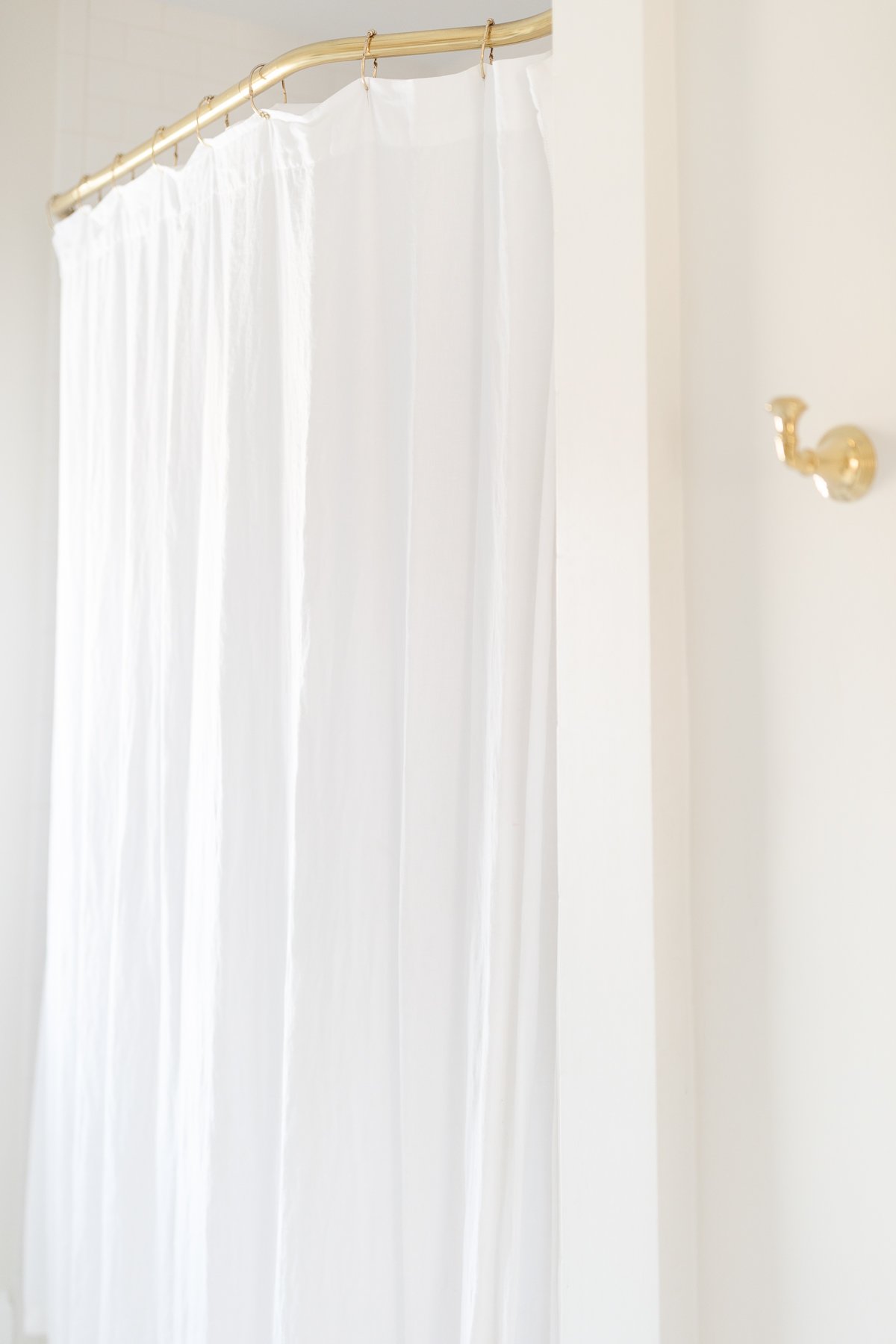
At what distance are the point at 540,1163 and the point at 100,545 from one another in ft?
3.60

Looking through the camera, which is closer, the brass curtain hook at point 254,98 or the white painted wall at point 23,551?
the brass curtain hook at point 254,98

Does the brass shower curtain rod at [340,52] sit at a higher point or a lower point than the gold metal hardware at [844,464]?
higher

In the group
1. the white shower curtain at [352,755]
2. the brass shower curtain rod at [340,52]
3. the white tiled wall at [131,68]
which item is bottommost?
the white shower curtain at [352,755]

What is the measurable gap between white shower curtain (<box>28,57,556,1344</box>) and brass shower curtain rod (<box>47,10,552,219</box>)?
3 cm

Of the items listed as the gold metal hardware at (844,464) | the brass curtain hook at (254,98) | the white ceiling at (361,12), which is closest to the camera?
the gold metal hardware at (844,464)

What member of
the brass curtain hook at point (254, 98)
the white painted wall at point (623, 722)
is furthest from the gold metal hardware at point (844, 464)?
the brass curtain hook at point (254, 98)

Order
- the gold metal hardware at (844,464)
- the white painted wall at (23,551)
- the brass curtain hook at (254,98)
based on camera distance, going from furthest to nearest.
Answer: the white painted wall at (23,551)
the brass curtain hook at (254,98)
the gold metal hardware at (844,464)

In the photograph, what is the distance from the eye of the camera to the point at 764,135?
77 cm

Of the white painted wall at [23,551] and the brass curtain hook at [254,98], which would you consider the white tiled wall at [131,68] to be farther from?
the brass curtain hook at [254,98]

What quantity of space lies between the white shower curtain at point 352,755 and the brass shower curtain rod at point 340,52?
0.03m

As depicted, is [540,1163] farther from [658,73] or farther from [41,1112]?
[41,1112]

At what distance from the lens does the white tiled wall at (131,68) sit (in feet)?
6.73

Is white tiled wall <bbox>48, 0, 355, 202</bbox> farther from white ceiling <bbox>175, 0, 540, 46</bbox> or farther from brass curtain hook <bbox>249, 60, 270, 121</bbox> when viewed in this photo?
brass curtain hook <bbox>249, 60, 270, 121</bbox>

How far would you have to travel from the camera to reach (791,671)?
75 cm
